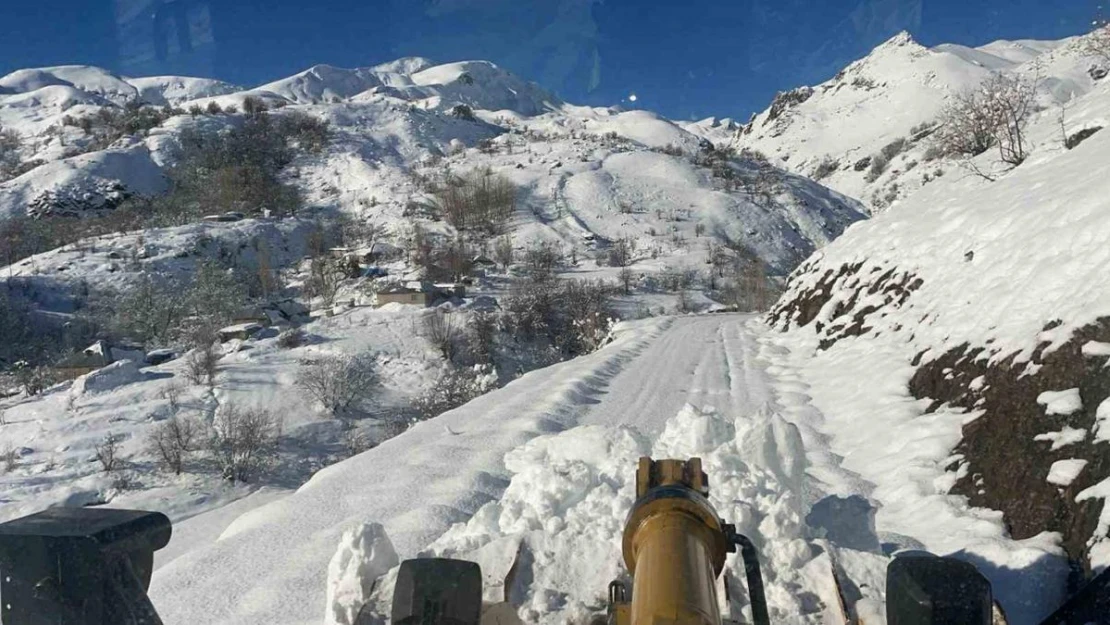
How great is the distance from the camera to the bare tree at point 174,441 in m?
18.7

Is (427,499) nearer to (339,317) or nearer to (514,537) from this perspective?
(514,537)

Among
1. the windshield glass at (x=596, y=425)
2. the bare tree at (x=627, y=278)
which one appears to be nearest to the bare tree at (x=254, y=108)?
the windshield glass at (x=596, y=425)

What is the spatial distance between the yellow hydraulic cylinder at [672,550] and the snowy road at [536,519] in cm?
79

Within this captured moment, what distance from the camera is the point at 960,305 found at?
6496 millimetres

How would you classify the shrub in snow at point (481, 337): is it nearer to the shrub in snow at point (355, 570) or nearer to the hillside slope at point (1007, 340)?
the hillside slope at point (1007, 340)

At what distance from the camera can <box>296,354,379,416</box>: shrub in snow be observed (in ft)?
76.5

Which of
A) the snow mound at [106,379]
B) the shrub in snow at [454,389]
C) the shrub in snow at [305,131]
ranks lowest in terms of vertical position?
the shrub in snow at [454,389]

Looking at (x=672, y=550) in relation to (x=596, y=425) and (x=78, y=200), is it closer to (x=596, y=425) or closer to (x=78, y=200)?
(x=596, y=425)

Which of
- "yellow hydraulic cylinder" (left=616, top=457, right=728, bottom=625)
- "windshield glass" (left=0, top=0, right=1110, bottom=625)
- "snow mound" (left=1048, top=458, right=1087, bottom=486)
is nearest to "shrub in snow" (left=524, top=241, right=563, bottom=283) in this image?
"windshield glass" (left=0, top=0, right=1110, bottom=625)

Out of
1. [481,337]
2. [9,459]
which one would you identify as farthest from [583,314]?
[9,459]

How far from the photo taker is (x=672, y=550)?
→ 1.55 m

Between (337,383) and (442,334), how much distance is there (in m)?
7.59

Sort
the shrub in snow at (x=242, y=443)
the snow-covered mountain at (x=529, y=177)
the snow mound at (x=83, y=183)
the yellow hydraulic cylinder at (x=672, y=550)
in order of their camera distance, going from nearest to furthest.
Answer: the yellow hydraulic cylinder at (x=672, y=550) → the shrub in snow at (x=242, y=443) → the snow mound at (x=83, y=183) → the snow-covered mountain at (x=529, y=177)

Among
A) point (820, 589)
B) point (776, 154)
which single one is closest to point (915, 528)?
point (820, 589)
